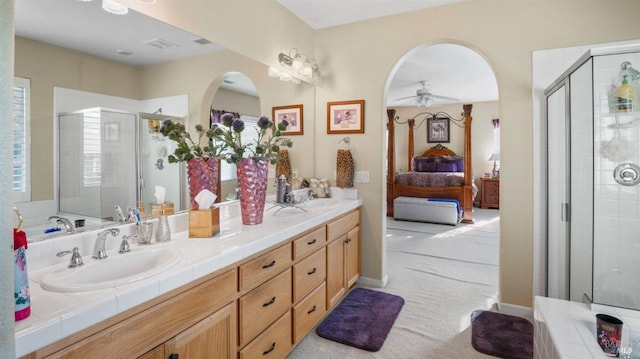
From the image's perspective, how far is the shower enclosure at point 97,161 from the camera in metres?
1.42

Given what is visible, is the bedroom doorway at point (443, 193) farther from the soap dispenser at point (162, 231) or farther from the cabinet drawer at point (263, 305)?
the soap dispenser at point (162, 231)

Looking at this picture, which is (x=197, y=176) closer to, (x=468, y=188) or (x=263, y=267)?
(x=263, y=267)

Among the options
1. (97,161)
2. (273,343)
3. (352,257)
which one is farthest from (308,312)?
(97,161)

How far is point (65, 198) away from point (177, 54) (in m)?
1.00

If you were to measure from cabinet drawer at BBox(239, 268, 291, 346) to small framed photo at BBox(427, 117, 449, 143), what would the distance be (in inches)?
296

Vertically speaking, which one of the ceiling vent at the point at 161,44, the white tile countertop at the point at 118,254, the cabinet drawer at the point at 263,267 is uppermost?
the ceiling vent at the point at 161,44

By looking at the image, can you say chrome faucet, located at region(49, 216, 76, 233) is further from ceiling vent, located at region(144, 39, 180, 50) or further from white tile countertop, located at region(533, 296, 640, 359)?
white tile countertop, located at region(533, 296, 640, 359)

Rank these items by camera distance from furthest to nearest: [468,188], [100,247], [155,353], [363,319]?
[468,188], [363,319], [100,247], [155,353]

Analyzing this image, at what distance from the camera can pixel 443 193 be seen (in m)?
6.46

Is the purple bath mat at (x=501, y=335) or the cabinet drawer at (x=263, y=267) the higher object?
the cabinet drawer at (x=263, y=267)

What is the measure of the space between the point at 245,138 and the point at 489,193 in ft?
23.5

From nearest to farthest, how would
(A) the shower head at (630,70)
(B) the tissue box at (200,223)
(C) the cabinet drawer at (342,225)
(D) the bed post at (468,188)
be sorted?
(B) the tissue box at (200,223), (A) the shower head at (630,70), (C) the cabinet drawer at (342,225), (D) the bed post at (468,188)

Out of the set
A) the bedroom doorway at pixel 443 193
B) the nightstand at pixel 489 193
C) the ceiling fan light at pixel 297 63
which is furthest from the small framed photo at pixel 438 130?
the ceiling fan light at pixel 297 63

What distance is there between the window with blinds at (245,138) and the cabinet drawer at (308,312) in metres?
0.97
